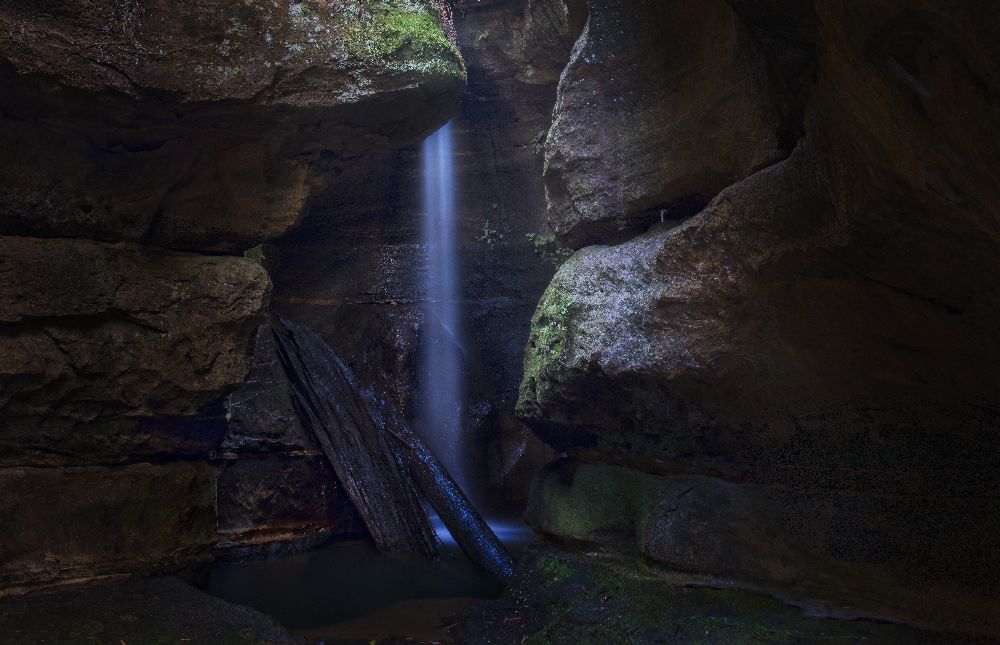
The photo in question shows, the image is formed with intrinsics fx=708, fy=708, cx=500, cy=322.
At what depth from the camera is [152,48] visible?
390 centimetres

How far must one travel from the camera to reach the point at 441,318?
30.3ft

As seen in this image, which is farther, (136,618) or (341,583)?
(341,583)

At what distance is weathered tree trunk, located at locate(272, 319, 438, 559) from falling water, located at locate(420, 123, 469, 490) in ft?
5.70

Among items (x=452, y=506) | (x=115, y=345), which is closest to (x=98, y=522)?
(x=115, y=345)

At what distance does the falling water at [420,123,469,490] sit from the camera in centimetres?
880

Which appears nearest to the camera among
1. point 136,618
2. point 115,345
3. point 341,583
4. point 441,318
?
point 136,618

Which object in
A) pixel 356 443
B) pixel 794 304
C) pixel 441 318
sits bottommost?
pixel 356 443

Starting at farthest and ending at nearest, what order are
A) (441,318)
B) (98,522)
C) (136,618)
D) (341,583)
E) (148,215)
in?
1. (441,318)
2. (341,583)
3. (148,215)
4. (98,522)
5. (136,618)

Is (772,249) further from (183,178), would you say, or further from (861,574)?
(183,178)

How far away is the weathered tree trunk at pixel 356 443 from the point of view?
21.8ft

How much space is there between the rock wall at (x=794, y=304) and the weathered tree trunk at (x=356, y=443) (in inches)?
90.6

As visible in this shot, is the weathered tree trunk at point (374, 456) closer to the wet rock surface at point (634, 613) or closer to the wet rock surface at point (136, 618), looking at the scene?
the wet rock surface at point (634, 613)

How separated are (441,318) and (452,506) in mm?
3226

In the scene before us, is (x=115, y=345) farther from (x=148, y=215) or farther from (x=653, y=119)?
(x=653, y=119)
